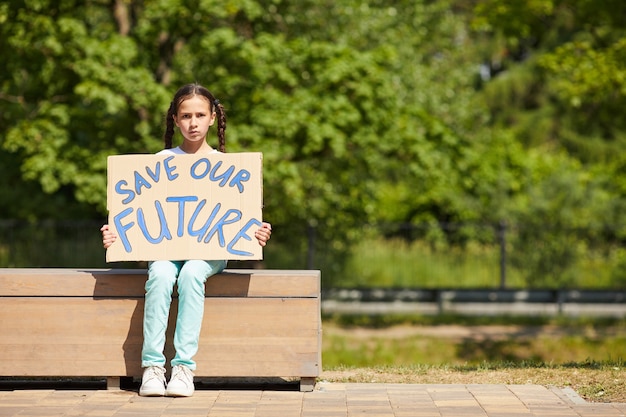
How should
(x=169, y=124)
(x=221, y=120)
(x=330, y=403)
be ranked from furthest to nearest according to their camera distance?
(x=221, y=120)
(x=169, y=124)
(x=330, y=403)

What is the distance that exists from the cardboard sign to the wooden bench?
0.63 ft

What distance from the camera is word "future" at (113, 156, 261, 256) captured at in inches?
247

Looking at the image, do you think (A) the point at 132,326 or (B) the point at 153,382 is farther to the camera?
(A) the point at 132,326

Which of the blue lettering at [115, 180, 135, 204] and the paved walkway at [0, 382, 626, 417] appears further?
the blue lettering at [115, 180, 135, 204]

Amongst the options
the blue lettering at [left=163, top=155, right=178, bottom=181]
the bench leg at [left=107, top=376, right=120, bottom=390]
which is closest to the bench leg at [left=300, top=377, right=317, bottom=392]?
the bench leg at [left=107, top=376, right=120, bottom=390]

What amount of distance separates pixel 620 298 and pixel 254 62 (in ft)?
25.4

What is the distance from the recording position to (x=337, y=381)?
6.73 meters

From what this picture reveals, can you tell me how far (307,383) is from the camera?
6.24m

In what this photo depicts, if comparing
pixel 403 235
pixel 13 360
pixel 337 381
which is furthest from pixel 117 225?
pixel 403 235

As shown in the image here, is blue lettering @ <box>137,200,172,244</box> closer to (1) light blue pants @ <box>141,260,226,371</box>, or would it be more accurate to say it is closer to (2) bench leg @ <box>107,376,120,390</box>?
(1) light blue pants @ <box>141,260,226,371</box>

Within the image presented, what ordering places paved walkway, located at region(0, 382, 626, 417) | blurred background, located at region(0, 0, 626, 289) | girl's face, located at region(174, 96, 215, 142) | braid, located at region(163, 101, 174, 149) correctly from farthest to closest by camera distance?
blurred background, located at region(0, 0, 626, 289), braid, located at region(163, 101, 174, 149), girl's face, located at region(174, 96, 215, 142), paved walkway, located at region(0, 382, 626, 417)

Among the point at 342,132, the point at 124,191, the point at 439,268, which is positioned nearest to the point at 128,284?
the point at 124,191

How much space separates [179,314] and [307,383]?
0.85 m

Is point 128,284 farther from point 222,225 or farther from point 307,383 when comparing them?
Result: point 307,383
